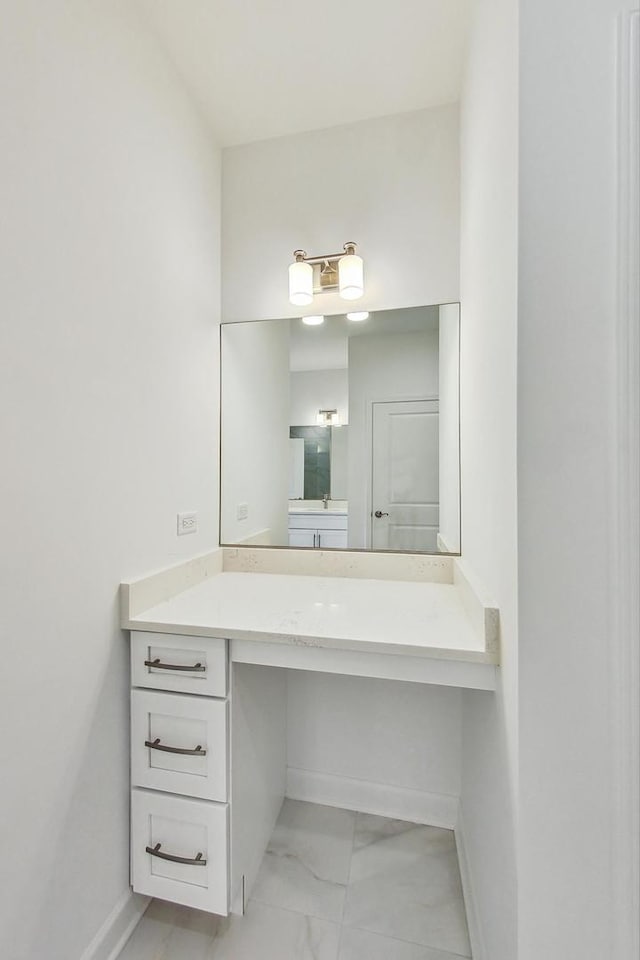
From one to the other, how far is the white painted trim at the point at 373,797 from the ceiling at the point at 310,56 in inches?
102

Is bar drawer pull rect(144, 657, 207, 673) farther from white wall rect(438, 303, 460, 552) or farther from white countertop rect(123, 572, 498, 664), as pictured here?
white wall rect(438, 303, 460, 552)

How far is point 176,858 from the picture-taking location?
44.1 inches

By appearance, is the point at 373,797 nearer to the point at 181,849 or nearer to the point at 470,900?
the point at 470,900

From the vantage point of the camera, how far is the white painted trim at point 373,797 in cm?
157

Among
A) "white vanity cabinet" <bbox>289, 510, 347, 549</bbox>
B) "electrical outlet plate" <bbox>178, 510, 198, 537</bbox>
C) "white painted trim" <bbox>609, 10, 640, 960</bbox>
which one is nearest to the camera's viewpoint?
"white painted trim" <bbox>609, 10, 640, 960</bbox>

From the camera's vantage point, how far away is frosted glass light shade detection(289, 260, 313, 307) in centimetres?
163

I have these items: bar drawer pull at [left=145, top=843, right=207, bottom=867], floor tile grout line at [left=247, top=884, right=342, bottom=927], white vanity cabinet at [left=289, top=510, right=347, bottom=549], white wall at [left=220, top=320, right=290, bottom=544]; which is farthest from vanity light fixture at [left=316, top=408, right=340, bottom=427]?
floor tile grout line at [left=247, top=884, right=342, bottom=927]

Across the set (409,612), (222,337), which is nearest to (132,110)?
(222,337)

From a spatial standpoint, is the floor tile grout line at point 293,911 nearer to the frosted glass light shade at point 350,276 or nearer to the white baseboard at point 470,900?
the white baseboard at point 470,900

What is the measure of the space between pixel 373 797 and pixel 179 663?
1.06 meters

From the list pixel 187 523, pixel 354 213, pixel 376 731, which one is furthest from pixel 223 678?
pixel 354 213

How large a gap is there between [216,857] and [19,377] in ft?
4.17

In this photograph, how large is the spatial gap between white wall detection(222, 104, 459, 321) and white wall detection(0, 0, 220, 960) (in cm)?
39

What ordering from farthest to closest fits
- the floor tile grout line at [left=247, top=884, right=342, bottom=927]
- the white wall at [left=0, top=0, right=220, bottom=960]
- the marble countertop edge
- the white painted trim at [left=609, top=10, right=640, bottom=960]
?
1. the floor tile grout line at [left=247, top=884, right=342, bottom=927]
2. the marble countertop edge
3. the white wall at [left=0, top=0, right=220, bottom=960]
4. the white painted trim at [left=609, top=10, right=640, bottom=960]
